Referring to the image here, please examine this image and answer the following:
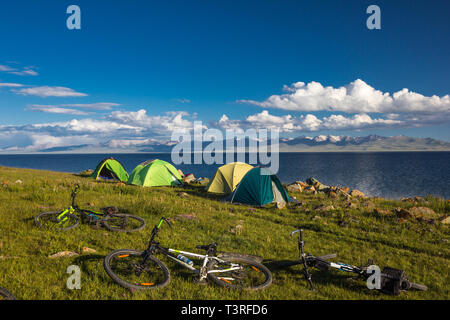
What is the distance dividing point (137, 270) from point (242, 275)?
8.43 ft

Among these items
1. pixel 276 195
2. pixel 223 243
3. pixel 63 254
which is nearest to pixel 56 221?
pixel 63 254

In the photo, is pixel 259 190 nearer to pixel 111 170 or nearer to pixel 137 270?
pixel 137 270

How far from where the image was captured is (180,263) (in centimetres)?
609

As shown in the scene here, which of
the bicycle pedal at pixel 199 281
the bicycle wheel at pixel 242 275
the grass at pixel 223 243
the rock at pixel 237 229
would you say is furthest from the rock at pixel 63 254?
the rock at pixel 237 229

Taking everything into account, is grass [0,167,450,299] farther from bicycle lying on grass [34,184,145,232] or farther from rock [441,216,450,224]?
rock [441,216,450,224]

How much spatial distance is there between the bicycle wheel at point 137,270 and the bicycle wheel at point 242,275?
1160 millimetres

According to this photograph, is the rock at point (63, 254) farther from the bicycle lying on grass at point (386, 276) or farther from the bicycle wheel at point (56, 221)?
the bicycle lying on grass at point (386, 276)

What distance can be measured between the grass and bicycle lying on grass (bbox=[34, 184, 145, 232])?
33cm

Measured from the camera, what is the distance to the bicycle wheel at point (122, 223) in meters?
9.18

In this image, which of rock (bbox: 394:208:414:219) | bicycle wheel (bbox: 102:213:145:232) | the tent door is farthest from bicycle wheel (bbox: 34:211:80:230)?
rock (bbox: 394:208:414:219)

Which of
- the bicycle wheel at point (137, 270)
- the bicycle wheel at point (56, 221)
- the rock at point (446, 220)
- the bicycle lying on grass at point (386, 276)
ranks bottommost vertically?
the rock at point (446, 220)
